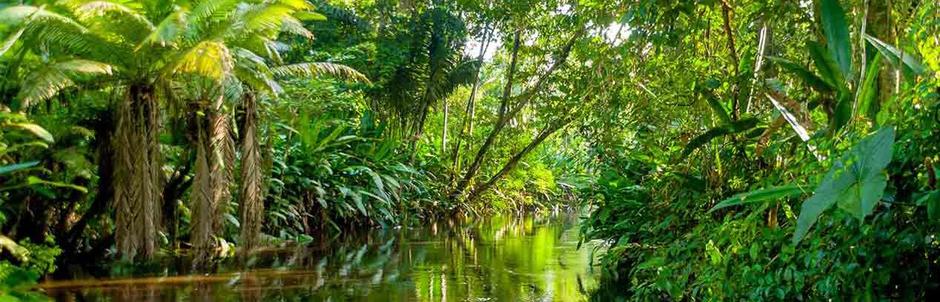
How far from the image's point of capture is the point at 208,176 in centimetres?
895

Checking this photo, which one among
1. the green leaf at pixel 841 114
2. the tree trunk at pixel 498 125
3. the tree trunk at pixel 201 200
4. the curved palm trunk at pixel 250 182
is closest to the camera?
the green leaf at pixel 841 114

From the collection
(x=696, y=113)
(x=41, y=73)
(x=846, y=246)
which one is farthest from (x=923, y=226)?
(x=41, y=73)

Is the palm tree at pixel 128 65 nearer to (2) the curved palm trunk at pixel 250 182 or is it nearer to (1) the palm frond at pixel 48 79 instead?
(1) the palm frond at pixel 48 79

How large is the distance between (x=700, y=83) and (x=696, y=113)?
32cm

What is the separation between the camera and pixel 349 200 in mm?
14625

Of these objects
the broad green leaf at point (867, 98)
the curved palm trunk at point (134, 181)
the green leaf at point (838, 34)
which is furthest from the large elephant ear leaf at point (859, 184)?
the curved palm trunk at point (134, 181)

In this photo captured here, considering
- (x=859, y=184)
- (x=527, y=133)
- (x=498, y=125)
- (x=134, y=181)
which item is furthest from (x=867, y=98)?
(x=527, y=133)

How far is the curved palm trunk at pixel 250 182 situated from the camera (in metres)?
9.30

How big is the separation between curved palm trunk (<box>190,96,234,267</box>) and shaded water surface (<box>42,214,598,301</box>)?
0.37 metres

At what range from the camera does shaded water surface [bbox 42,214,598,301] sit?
7047 mm

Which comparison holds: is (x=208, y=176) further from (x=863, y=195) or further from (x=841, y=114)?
(x=863, y=195)

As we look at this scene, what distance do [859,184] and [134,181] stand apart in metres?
7.50

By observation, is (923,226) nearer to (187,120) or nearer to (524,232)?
(187,120)

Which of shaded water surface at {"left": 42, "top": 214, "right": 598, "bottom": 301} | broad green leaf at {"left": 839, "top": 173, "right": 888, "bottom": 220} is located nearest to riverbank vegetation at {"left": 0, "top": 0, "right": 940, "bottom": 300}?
broad green leaf at {"left": 839, "top": 173, "right": 888, "bottom": 220}
